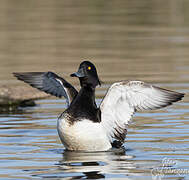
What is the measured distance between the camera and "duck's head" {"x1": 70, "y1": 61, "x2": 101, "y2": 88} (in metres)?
11.1

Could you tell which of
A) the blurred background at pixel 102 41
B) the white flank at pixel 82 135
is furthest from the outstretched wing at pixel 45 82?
the blurred background at pixel 102 41

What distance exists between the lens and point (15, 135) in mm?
12148

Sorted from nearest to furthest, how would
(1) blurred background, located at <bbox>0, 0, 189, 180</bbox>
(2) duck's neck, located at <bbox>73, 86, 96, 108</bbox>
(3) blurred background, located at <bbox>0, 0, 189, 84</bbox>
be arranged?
1. (1) blurred background, located at <bbox>0, 0, 189, 180</bbox>
2. (2) duck's neck, located at <bbox>73, 86, 96, 108</bbox>
3. (3) blurred background, located at <bbox>0, 0, 189, 84</bbox>

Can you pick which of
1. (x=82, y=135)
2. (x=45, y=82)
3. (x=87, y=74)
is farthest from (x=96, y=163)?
(x=45, y=82)

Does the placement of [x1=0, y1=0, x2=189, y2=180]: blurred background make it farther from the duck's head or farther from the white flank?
the duck's head

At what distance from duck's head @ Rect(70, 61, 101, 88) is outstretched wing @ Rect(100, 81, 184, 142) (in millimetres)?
456

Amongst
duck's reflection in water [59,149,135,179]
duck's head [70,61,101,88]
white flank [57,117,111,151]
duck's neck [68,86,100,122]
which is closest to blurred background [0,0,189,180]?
duck's reflection in water [59,149,135,179]

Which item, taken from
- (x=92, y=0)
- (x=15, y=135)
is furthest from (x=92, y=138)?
(x=92, y=0)

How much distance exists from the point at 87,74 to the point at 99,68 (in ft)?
29.5

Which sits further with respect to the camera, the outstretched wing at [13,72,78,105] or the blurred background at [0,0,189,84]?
the blurred background at [0,0,189,84]

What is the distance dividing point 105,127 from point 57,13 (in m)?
30.9

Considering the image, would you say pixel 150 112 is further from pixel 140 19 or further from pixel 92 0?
pixel 92 0

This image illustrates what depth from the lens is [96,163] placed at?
32.7 feet

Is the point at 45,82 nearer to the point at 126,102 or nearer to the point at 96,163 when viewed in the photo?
the point at 126,102
